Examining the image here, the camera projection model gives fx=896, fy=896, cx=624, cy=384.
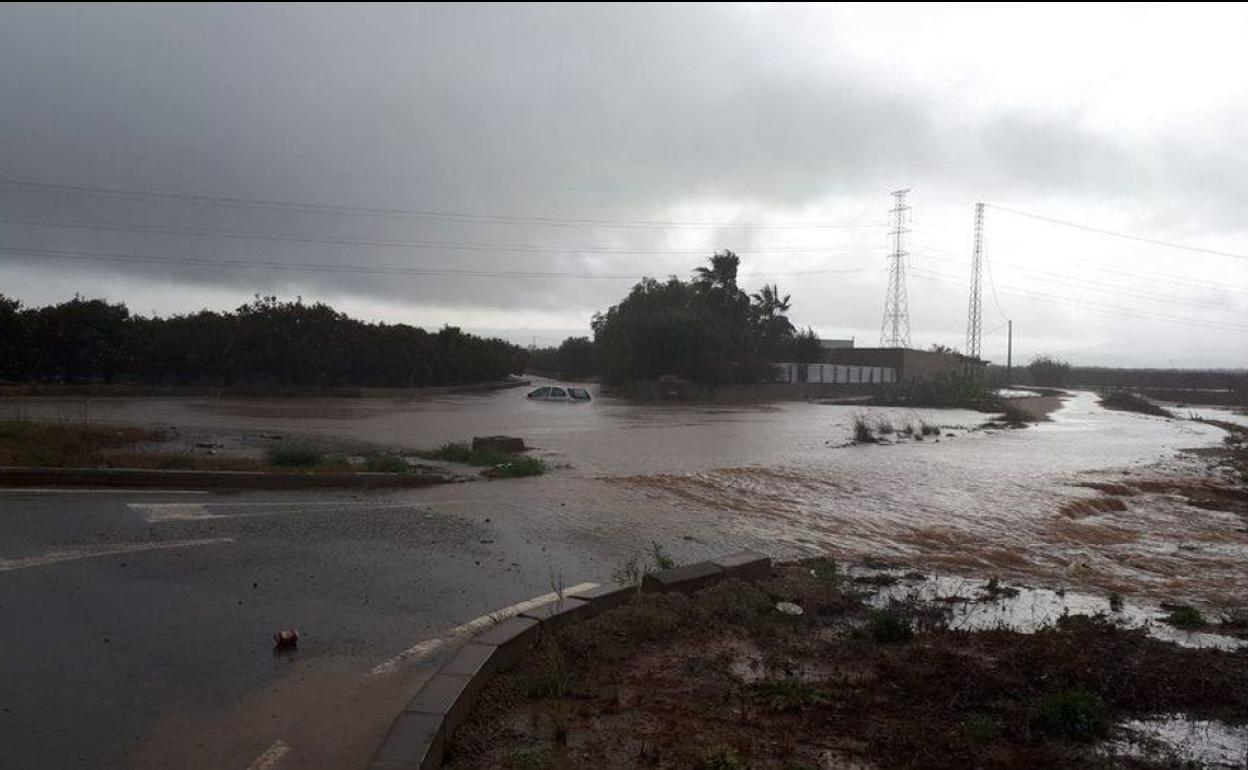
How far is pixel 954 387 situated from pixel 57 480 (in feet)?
157

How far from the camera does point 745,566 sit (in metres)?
7.32

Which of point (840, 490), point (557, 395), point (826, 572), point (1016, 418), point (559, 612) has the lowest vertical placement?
point (840, 490)

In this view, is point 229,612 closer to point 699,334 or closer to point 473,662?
point 473,662

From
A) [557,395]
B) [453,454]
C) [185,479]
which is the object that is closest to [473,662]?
[185,479]

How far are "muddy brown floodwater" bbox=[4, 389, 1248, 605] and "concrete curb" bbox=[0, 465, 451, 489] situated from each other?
2.93ft

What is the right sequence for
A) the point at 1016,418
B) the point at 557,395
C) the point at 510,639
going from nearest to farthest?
the point at 510,639 → the point at 1016,418 → the point at 557,395

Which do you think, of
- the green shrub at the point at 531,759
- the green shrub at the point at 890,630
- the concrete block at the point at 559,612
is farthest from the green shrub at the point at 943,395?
the green shrub at the point at 531,759

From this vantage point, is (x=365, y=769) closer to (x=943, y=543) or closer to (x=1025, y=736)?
(x=1025, y=736)

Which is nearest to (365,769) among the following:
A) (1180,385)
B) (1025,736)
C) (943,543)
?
(1025,736)

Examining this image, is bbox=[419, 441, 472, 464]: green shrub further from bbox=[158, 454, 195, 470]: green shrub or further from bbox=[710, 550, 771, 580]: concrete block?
bbox=[710, 550, 771, 580]: concrete block

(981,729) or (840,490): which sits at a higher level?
(981,729)

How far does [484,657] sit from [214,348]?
3880cm

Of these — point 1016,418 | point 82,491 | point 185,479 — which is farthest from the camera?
point 1016,418

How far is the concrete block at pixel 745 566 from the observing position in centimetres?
722
